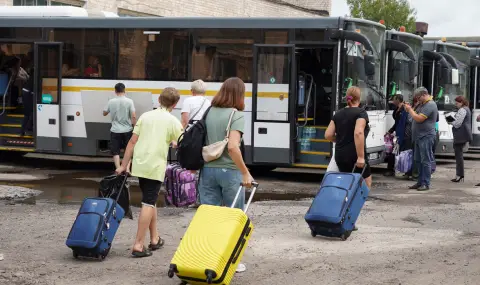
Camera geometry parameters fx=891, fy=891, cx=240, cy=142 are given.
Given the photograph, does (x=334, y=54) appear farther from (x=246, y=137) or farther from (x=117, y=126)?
(x=117, y=126)

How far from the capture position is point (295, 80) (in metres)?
16.5

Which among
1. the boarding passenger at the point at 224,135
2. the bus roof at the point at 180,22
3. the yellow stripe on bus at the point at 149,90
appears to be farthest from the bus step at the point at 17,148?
the boarding passenger at the point at 224,135

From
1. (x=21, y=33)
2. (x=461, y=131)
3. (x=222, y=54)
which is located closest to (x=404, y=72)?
(x=461, y=131)

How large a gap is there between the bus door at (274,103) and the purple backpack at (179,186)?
4.66 m

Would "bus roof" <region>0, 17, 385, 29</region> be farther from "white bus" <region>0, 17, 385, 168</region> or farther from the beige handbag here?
the beige handbag

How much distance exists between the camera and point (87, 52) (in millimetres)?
18484

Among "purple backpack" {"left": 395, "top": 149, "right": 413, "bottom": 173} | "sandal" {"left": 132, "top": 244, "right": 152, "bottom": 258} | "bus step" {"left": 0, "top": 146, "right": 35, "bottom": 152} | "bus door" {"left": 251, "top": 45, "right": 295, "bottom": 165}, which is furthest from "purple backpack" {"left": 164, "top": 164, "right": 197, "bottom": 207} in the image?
"bus step" {"left": 0, "top": 146, "right": 35, "bottom": 152}

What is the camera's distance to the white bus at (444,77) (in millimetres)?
21953

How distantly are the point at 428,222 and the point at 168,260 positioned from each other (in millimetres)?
4208

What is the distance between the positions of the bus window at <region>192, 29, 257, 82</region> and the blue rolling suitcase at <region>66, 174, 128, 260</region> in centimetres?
829

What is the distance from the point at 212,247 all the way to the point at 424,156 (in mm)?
8886

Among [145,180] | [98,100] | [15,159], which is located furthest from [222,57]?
[145,180]

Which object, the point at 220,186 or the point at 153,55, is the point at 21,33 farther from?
the point at 220,186

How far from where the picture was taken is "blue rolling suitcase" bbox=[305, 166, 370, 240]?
32.1 feet
